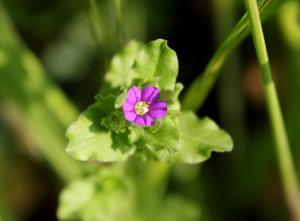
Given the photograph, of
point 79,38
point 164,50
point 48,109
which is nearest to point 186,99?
point 164,50

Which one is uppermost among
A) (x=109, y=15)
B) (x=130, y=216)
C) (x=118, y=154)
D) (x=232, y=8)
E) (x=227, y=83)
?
(x=232, y=8)

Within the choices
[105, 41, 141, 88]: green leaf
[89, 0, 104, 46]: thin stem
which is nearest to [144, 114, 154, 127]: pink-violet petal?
[105, 41, 141, 88]: green leaf

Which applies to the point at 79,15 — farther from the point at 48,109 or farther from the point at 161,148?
the point at 161,148

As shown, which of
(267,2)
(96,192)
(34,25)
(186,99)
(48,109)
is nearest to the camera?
(267,2)

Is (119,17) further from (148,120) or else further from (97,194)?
(97,194)

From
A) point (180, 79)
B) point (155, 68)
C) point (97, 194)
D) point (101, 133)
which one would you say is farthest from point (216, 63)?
point (180, 79)

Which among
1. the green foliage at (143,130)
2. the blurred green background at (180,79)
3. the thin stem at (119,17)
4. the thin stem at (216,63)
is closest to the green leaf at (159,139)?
the green foliage at (143,130)
